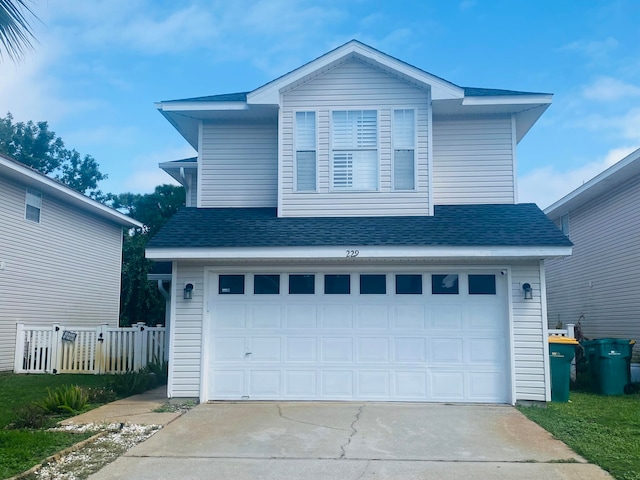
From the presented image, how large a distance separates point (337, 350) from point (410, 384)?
4.20 feet

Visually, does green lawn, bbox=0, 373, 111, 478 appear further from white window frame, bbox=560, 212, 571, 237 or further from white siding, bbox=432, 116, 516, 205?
white window frame, bbox=560, 212, 571, 237

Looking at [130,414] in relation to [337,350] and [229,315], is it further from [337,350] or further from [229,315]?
[337,350]

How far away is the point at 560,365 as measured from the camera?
9.47 metres

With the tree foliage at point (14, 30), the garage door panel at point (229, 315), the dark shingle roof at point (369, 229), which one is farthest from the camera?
the garage door panel at point (229, 315)

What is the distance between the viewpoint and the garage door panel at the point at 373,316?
944 centimetres

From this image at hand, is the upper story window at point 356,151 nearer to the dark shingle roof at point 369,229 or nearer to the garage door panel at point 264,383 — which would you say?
the dark shingle roof at point 369,229

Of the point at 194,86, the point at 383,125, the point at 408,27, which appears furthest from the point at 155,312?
the point at 383,125

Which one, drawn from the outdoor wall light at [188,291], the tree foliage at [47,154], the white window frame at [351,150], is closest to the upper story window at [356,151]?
the white window frame at [351,150]

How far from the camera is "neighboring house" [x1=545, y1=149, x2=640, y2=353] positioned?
42.2ft

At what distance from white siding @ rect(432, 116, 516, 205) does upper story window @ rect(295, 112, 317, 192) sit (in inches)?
88.5

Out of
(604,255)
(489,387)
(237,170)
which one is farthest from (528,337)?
(604,255)

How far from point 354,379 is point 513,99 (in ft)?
18.1

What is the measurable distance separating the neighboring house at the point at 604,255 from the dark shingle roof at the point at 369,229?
373cm

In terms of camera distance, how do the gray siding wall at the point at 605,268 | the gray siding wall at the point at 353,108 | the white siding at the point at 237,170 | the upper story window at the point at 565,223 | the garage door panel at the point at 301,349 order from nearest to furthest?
the garage door panel at the point at 301,349 → the gray siding wall at the point at 353,108 → the white siding at the point at 237,170 → the gray siding wall at the point at 605,268 → the upper story window at the point at 565,223
